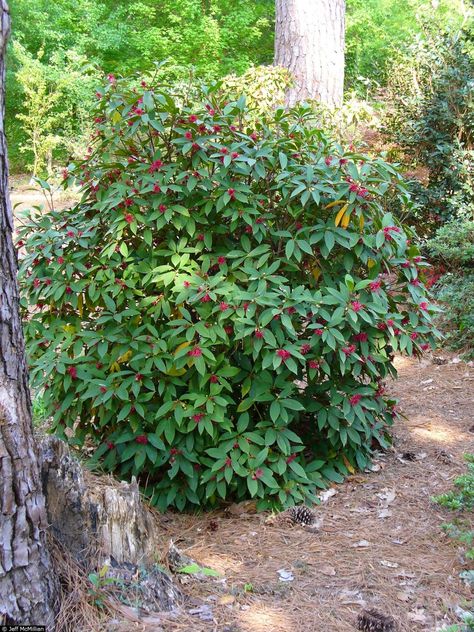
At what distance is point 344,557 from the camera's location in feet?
9.65

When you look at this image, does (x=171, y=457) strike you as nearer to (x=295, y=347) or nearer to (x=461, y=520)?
(x=295, y=347)

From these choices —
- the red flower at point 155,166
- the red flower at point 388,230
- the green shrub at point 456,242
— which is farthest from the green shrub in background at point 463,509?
the green shrub at point 456,242

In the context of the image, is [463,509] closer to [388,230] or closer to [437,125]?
[388,230]

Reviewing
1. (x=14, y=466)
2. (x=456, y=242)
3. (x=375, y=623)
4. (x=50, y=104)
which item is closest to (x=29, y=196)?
(x=50, y=104)

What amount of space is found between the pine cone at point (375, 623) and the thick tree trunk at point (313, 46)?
5.29 meters

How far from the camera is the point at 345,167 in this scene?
343 cm

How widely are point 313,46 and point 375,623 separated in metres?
5.67

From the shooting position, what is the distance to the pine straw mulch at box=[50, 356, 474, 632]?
97.1 inches

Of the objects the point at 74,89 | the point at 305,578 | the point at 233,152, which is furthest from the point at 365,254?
the point at 74,89

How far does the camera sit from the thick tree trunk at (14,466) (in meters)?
1.96

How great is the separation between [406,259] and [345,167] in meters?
0.59

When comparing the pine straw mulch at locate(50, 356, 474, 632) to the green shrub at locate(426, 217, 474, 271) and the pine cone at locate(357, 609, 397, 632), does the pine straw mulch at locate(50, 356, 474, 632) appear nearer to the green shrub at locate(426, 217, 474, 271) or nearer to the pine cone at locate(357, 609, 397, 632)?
the pine cone at locate(357, 609, 397, 632)

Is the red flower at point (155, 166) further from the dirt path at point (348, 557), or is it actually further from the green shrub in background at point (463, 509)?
the green shrub in background at point (463, 509)

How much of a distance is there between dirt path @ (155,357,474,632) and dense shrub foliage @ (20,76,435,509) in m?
0.21
